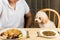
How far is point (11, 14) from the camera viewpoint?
2.12 meters

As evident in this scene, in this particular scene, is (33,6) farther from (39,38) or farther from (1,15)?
(39,38)

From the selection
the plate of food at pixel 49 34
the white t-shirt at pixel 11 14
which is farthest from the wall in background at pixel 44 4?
the plate of food at pixel 49 34

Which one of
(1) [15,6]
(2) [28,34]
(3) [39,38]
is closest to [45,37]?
(3) [39,38]

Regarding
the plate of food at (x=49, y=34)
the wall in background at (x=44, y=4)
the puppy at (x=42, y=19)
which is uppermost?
the wall in background at (x=44, y=4)

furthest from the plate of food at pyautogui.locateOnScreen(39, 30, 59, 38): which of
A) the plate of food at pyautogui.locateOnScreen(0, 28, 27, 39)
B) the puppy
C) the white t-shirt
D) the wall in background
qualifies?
the wall in background

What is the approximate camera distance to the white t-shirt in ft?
6.90

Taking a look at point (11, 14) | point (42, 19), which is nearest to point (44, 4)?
point (42, 19)

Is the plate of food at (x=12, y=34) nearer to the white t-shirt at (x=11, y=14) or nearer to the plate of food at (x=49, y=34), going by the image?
the plate of food at (x=49, y=34)

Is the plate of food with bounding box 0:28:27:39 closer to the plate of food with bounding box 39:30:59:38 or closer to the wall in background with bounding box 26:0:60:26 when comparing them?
the plate of food with bounding box 39:30:59:38

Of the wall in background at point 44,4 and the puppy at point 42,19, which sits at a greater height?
the wall in background at point 44,4

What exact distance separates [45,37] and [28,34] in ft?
0.55

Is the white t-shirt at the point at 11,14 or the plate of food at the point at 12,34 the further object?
the white t-shirt at the point at 11,14

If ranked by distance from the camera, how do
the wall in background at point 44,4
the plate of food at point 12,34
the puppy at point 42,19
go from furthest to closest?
the wall in background at point 44,4, the puppy at point 42,19, the plate of food at point 12,34

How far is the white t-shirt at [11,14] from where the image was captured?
210 cm
